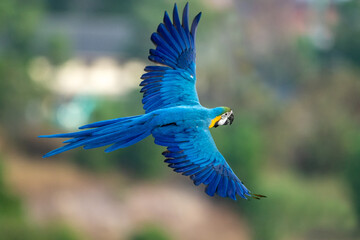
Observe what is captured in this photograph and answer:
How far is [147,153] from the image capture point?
17.3m

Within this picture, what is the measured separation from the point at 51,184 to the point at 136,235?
5516 millimetres

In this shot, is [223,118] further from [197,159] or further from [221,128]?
[221,128]

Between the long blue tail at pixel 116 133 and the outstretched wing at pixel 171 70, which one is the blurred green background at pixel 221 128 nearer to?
the outstretched wing at pixel 171 70

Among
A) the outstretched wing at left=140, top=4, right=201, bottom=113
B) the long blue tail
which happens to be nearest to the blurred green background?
the outstretched wing at left=140, top=4, right=201, bottom=113

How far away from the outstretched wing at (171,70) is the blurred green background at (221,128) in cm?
873

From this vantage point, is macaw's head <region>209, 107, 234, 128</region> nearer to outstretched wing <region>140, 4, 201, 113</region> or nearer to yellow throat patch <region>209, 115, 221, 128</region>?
yellow throat patch <region>209, 115, 221, 128</region>

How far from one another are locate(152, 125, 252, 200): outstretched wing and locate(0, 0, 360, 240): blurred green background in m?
9.08

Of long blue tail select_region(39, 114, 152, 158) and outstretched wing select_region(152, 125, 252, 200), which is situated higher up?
long blue tail select_region(39, 114, 152, 158)

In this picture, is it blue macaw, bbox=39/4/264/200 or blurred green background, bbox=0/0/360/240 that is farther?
blurred green background, bbox=0/0/360/240

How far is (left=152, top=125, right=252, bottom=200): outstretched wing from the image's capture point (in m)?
3.12

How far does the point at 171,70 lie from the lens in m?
3.64

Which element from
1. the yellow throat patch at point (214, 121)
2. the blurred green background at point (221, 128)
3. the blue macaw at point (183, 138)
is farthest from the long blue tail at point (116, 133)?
the blurred green background at point (221, 128)

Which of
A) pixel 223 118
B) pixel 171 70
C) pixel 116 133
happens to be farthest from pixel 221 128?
pixel 116 133

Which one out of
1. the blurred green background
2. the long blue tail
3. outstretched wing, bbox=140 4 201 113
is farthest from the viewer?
the blurred green background
